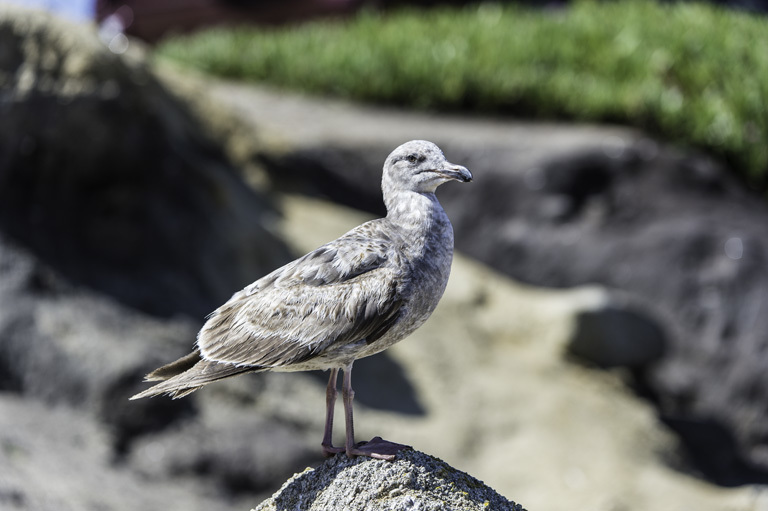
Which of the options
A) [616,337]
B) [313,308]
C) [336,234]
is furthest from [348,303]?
[336,234]

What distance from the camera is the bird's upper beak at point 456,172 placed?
3889 mm

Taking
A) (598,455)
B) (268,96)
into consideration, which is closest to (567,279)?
(598,455)

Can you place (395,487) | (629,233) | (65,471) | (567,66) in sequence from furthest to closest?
(567,66) < (629,233) < (65,471) < (395,487)

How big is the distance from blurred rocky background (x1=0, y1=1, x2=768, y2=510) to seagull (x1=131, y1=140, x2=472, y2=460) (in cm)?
386

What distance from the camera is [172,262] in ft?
32.5

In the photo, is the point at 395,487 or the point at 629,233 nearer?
the point at 395,487

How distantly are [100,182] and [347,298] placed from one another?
6381mm

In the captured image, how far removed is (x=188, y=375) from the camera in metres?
3.76

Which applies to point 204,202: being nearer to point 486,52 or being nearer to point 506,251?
point 506,251

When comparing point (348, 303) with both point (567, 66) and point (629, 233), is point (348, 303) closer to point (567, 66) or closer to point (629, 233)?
point (629, 233)

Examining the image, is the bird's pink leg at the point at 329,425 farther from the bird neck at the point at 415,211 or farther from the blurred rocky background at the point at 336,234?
the blurred rocky background at the point at 336,234

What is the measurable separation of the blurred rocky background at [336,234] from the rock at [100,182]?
24 mm

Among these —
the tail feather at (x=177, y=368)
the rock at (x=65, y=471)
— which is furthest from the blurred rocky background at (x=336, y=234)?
the tail feather at (x=177, y=368)

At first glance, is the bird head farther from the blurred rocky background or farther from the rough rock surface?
the rough rock surface
